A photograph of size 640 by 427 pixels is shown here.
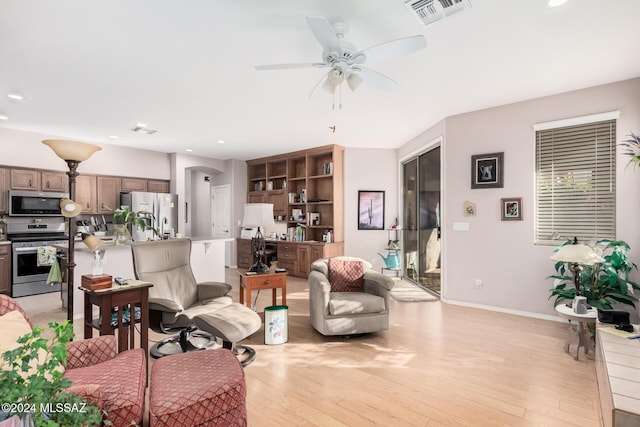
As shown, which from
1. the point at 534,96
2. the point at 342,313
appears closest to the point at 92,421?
the point at 342,313

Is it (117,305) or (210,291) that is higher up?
(117,305)

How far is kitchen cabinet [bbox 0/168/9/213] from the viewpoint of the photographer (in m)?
5.15

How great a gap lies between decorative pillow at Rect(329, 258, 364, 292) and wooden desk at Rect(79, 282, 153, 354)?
1.93 m

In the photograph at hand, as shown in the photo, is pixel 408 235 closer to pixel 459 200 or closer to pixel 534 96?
pixel 459 200

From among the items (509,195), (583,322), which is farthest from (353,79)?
(583,322)

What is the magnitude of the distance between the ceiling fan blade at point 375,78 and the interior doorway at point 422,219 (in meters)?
2.72

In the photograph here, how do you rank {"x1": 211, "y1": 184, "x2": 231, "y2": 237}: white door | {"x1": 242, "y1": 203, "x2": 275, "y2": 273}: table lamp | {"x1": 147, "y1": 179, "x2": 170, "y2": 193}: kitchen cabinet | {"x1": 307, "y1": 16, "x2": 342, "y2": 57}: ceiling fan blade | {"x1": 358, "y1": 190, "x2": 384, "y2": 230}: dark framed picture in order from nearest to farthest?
{"x1": 307, "y1": 16, "x2": 342, "y2": 57}: ceiling fan blade
{"x1": 242, "y1": 203, "x2": 275, "y2": 273}: table lamp
{"x1": 358, "y1": 190, "x2": 384, "y2": 230}: dark framed picture
{"x1": 147, "y1": 179, "x2": 170, "y2": 193}: kitchen cabinet
{"x1": 211, "y1": 184, "x2": 231, "y2": 237}: white door

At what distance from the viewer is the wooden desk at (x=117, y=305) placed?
2379mm

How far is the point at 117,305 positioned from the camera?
2.44 metres

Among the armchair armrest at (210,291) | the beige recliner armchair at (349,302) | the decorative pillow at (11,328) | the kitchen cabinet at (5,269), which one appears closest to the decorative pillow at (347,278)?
the beige recliner armchair at (349,302)

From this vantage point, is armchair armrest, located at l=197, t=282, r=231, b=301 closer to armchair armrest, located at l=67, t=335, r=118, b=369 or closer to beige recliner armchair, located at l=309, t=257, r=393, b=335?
beige recliner armchair, located at l=309, t=257, r=393, b=335

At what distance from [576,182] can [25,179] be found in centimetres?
778

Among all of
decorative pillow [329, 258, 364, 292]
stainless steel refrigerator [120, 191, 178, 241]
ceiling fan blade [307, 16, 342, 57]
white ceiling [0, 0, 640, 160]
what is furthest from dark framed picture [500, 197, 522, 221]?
stainless steel refrigerator [120, 191, 178, 241]

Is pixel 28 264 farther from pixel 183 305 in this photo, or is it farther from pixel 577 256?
pixel 577 256
